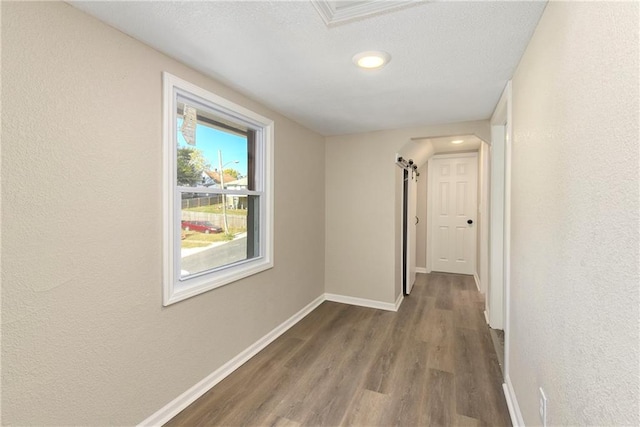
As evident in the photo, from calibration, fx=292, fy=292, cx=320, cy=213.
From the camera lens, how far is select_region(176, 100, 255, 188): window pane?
192 centimetres

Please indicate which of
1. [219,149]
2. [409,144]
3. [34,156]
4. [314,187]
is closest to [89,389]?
[34,156]

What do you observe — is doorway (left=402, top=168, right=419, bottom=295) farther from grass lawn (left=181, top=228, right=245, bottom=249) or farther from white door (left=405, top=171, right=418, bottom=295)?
grass lawn (left=181, top=228, right=245, bottom=249)

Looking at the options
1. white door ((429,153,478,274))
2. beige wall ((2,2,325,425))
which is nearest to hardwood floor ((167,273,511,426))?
beige wall ((2,2,325,425))

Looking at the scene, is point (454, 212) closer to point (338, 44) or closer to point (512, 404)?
point (512, 404)

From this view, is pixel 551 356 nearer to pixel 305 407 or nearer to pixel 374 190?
pixel 305 407

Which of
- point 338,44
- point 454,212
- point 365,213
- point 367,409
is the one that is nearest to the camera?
point 338,44

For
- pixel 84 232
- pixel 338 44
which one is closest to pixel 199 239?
pixel 84 232

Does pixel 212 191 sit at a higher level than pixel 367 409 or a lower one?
higher

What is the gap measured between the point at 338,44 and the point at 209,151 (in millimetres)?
1159

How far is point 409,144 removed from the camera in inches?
140

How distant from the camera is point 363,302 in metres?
3.69

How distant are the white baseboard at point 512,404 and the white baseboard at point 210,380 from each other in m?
1.87

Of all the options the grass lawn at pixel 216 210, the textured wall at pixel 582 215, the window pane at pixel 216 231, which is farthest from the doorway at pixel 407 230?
the textured wall at pixel 582 215

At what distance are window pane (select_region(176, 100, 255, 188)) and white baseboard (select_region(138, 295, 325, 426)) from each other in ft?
4.44
